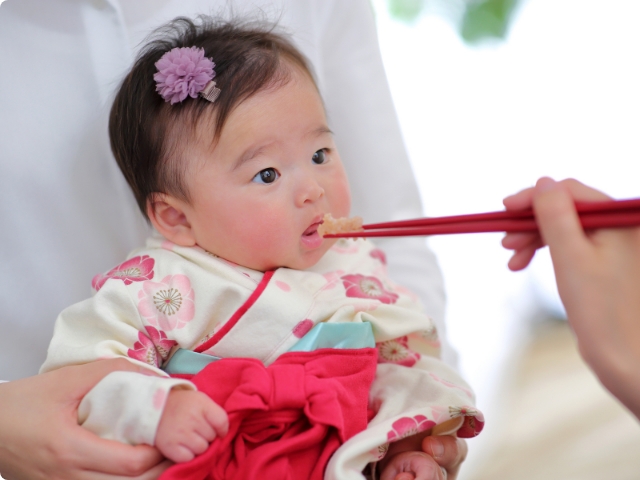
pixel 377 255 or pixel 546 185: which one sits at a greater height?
pixel 546 185

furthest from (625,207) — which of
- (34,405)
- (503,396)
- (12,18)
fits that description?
(503,396)

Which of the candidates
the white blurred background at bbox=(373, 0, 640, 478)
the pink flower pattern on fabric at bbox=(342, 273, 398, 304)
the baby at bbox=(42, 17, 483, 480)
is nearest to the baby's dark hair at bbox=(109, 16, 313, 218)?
the baby at bbox=(42, 17, 483, 480)

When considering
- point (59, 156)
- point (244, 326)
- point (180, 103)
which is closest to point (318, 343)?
point (244, 326)

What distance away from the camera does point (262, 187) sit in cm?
108

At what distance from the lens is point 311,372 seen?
101 centimetres

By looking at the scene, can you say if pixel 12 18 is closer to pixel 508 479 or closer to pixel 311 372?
pixel 311 372

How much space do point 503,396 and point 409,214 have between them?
711 millimetres

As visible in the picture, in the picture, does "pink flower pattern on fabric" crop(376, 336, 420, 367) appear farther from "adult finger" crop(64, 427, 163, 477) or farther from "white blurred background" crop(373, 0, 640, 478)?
"white blurred background" crop(373, 0, 640, 478)

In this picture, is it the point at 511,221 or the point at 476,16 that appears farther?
the point at 476,16

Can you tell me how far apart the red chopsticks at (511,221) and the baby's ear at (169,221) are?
291 millimetres

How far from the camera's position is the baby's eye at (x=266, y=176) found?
109 centimetres

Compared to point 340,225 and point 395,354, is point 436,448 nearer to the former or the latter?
point 395,354

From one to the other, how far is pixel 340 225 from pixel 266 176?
0.17 meters

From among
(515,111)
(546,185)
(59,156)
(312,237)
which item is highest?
(59,156)
